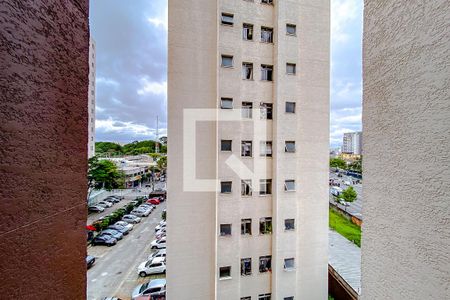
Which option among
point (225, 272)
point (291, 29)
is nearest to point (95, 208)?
point (225, 272)

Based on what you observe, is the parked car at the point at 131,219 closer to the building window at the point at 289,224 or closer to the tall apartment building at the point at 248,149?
the tall apartment building at the point at 248,149

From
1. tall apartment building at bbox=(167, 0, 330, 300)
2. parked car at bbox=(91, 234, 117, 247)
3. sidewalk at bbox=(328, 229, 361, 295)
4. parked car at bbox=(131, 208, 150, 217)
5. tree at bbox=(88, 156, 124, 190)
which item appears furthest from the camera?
tree at bbox=(88, 156, 124, 190)

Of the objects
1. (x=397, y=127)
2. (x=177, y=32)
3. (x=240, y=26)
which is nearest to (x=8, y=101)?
(x=397, y=127)

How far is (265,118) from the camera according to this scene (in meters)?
8.41

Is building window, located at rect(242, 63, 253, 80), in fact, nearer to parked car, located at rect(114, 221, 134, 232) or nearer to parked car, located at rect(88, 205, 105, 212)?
parked car, located at rect(114, 221, 134, 232)

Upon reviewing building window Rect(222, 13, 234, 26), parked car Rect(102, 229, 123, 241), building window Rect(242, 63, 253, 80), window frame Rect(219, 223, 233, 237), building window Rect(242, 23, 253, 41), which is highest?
building window Rect(222, 13, 234, 26)

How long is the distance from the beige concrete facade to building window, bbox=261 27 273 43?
21.0 ft

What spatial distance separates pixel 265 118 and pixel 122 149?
1836 inches

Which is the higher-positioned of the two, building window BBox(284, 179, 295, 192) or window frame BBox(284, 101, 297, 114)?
window frame BBox(284, 101, 297, 114)

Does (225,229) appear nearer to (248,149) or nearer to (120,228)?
(248,149)

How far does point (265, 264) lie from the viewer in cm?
840

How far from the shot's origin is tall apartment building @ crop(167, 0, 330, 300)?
7.90 metres

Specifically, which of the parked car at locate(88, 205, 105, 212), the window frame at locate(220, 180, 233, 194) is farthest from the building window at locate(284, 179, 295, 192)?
the parked car at locate(88, 205, 105, 212)

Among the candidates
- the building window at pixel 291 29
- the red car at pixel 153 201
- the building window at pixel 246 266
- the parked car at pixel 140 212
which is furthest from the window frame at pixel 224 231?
the red car at pixel 153 201
